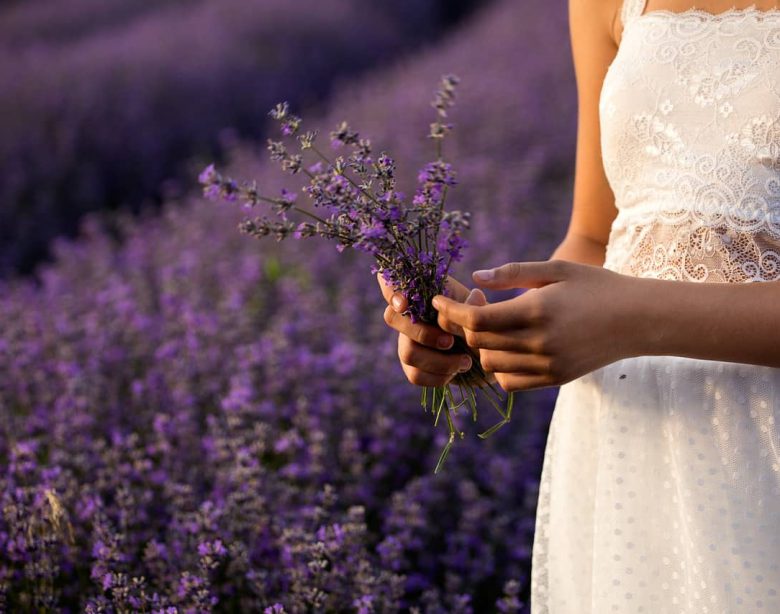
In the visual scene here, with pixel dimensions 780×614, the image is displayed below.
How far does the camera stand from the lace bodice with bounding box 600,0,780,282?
1206 millimetres

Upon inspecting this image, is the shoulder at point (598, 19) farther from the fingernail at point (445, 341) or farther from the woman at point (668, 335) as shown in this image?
the fingernail at point (445, 341)

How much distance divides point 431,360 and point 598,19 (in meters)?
0.66

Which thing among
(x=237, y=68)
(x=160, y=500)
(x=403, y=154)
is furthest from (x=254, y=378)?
(x=237, y=68)

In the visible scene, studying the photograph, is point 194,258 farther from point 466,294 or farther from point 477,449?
point 466,294

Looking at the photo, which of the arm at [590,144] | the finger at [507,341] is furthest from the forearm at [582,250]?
the finger at [507,341]

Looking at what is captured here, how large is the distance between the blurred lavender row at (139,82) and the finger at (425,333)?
4.20m

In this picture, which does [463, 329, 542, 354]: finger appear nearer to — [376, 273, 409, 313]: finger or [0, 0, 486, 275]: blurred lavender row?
[376, 273, 409, 313]: finger

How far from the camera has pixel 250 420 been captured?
2.55 m

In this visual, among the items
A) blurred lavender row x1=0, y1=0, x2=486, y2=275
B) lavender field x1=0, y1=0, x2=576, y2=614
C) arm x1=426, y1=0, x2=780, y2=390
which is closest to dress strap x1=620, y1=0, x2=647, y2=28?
arm x1=426, y1=0, x2=780, y2=390

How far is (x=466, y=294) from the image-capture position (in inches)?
47.9

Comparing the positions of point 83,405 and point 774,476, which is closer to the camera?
point 774,476

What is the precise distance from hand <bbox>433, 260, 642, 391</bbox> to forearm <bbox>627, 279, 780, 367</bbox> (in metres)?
0.02

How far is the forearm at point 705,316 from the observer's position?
106cm

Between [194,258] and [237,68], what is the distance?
15.6ft
